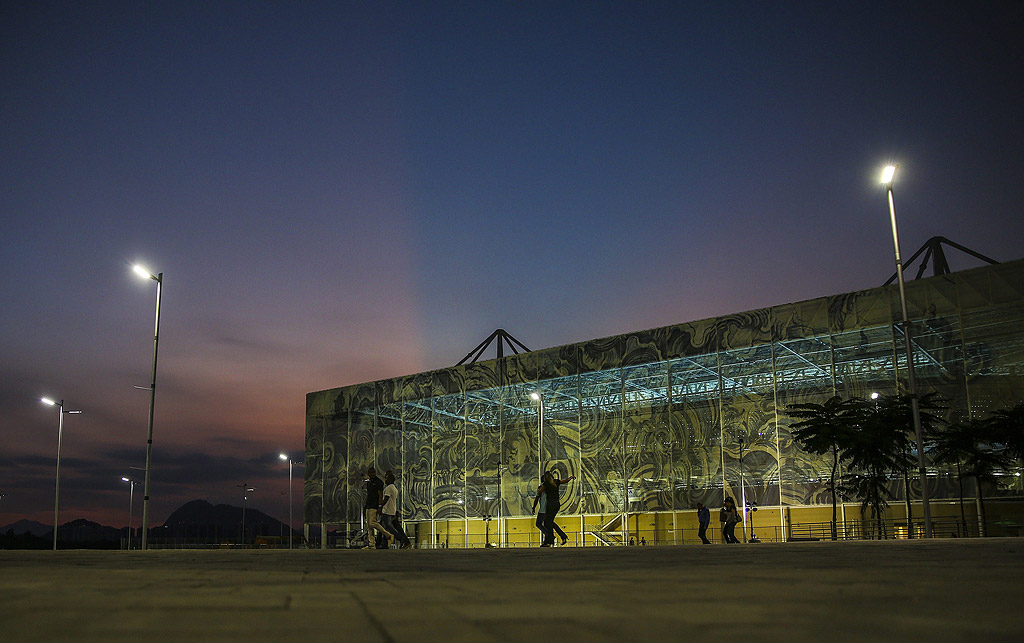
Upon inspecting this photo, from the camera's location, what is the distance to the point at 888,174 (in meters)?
24.1

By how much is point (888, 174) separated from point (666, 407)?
17004mm

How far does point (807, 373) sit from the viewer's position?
35438mm

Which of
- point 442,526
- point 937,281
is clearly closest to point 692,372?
point 937,281

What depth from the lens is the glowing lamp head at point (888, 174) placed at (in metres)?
24.0

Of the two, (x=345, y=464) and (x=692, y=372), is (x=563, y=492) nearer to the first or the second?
(x=692, y=372)

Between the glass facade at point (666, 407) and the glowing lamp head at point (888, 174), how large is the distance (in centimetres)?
1022

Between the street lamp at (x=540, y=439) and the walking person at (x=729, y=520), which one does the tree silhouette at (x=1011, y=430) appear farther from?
the street lamp at (x=540, y=439)

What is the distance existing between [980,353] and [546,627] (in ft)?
113

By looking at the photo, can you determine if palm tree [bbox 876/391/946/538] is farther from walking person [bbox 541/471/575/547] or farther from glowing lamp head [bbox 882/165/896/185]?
walking person [bbox 541/471/575/547]

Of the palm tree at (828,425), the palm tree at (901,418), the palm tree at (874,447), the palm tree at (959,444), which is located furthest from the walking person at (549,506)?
the palm tree at (959,444)

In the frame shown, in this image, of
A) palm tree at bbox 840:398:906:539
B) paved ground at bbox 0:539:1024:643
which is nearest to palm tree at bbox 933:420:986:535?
palm tree at bbox 840:398:906:539

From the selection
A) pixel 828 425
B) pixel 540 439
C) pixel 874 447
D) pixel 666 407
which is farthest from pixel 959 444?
pixel 540 439

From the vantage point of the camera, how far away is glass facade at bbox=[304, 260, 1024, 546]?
32188 millimetres

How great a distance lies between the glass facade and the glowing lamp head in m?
10.2
